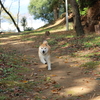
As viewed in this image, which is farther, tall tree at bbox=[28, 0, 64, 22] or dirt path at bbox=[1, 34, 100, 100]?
tall tree at bbox=[28, 0, 64, 22]

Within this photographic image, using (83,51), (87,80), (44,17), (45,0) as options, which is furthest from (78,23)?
(44,17)

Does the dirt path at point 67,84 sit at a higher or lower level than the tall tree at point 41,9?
Result: lower

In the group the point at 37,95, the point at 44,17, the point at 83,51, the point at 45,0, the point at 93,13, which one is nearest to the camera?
the point at 37,95

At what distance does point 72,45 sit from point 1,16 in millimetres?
52008

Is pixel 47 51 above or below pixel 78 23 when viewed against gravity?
below

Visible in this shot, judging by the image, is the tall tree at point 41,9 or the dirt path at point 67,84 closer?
the dirt path at point 67,84

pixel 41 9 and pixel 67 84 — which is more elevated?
pixel 41 9

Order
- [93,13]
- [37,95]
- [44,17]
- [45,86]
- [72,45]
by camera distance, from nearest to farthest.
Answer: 1. [37,95]
2. [45,86]
3. [72,45]
4. [93,13]
5. [44,17]

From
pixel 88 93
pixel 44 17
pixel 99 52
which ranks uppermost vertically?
pixel 44 17

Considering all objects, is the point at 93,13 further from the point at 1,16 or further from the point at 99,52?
the point at 1,16

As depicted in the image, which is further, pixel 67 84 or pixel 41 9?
pixel 41 9

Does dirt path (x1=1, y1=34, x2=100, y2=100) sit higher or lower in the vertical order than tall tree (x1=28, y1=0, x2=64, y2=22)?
lower

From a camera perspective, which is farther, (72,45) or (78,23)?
(78,23)

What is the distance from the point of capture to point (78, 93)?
17.7ft
